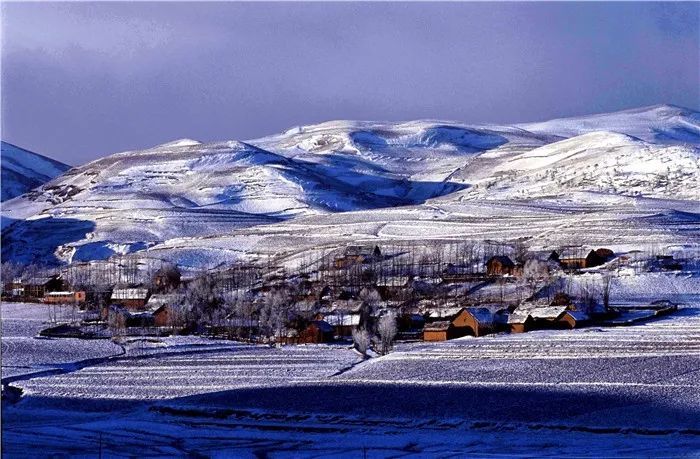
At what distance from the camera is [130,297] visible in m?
32.0

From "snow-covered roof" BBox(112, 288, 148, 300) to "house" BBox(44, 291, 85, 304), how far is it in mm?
854

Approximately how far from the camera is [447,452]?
1259 centimetres

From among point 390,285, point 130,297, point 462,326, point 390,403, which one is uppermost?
point 390,285

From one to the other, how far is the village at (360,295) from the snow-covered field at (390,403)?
3284 millimetres

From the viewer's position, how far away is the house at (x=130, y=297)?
31406mm

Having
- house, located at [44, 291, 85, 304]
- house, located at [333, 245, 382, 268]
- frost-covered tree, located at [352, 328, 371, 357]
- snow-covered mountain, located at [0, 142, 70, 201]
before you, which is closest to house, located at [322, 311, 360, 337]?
frost-covered tree, located at [352, 328, 371, 357]

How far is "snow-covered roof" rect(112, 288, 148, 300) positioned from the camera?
31917 mm

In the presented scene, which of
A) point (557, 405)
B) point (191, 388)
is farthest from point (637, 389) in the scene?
point (191, 388)

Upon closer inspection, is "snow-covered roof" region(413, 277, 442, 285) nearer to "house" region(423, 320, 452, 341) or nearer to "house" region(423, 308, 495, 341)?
"house" region(423, 308, 495, 341)

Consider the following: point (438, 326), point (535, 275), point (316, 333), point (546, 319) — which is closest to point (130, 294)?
point (316, 333)

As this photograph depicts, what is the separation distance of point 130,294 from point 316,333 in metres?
8.48

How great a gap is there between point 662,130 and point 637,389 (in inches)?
3432

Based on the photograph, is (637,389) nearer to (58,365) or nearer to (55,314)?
(58,365)

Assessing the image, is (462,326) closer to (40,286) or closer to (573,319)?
(573,319)
